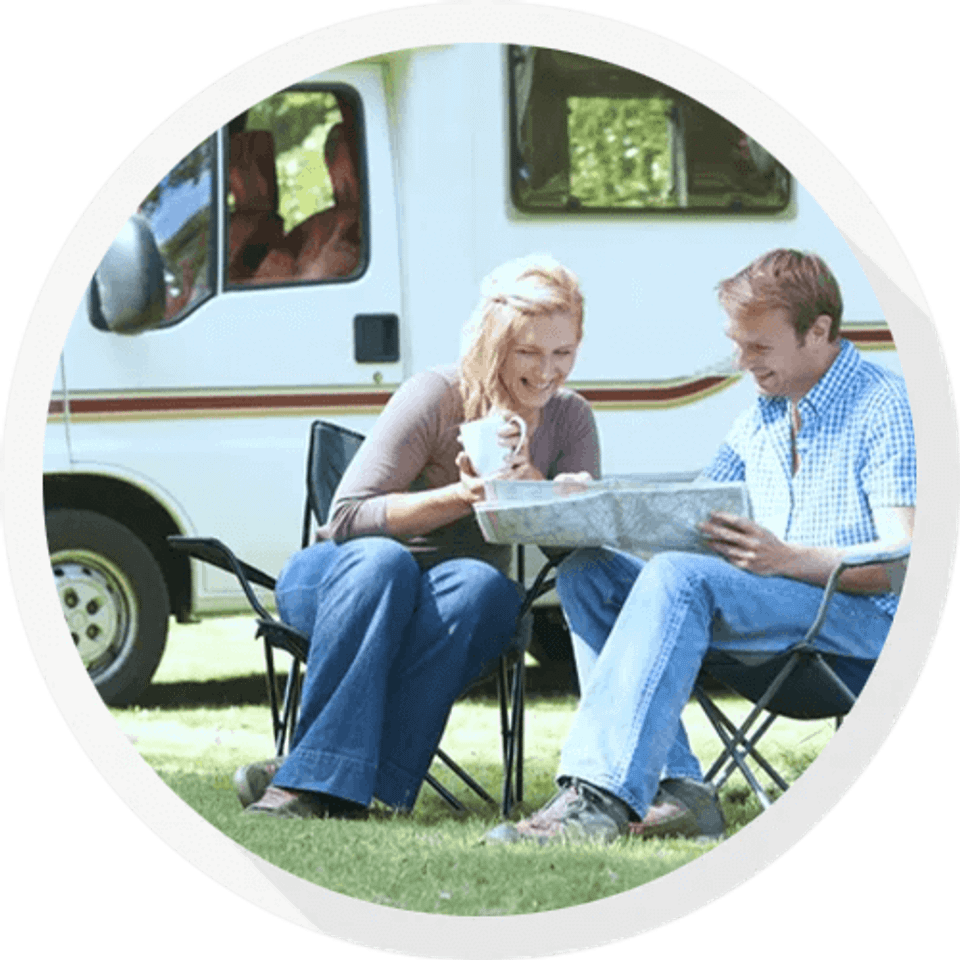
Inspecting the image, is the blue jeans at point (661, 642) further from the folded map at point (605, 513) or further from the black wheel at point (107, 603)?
the black wheel at point (107, 603)

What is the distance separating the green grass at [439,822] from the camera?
12.9 ft

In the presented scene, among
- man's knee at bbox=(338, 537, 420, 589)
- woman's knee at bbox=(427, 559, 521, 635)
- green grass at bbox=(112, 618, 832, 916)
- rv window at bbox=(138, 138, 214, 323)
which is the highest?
Answer: rv window at bbox=(138, 138, 214, 323)

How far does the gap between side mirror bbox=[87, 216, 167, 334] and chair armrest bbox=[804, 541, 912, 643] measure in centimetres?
159

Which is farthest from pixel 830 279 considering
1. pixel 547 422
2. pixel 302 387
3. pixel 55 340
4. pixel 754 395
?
pixel 55 340

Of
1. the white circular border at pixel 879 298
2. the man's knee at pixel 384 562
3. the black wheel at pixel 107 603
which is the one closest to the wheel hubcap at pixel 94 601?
the black wheel at pixel 107 603

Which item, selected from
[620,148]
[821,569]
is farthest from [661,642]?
[620,148]

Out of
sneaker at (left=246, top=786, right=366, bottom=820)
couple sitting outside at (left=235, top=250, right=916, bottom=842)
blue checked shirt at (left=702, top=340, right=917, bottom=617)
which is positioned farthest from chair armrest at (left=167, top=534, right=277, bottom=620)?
blue checked shirt at (left=702, top=340, right=917, bottom=617)

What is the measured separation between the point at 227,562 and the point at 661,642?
958 millimetres

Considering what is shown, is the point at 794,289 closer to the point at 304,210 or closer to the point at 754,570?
the point at 754,570

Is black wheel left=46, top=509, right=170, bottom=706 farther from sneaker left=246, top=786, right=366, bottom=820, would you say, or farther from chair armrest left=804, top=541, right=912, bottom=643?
chair armrest left=804, top=541, right=912, bottom=643

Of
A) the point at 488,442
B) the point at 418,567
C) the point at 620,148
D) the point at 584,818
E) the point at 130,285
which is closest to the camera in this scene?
the point at 584,818

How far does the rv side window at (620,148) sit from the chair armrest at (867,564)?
715 millimetres

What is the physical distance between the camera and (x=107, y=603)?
180 inches

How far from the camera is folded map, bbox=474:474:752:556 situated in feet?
12.8
